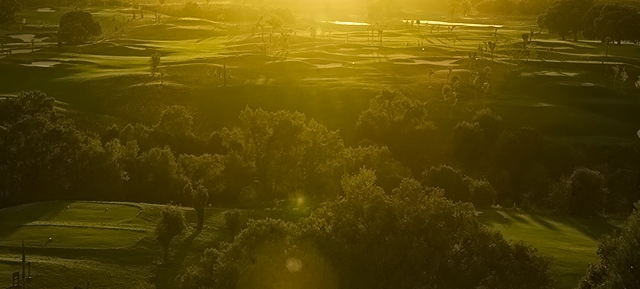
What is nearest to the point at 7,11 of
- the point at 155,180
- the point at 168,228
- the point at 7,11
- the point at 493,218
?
the point at 7,11

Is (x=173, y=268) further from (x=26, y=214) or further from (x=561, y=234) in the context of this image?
(x=561, y=234)

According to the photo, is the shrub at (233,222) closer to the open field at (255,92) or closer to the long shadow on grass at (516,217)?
the open field at (255,92)

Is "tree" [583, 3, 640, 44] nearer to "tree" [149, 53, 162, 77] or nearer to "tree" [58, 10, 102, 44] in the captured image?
"tree" [149, 53, 162, 77]

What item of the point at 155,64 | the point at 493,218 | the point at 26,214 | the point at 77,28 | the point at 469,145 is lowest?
the point at 493,218

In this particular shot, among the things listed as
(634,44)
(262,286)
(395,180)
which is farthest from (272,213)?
(634,44)

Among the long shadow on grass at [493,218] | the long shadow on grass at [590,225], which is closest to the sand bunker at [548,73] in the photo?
the long shadow on grass at [590,225]

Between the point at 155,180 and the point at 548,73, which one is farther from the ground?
the point at 548,73

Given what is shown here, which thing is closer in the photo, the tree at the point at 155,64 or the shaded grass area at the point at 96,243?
the shaded grass area at the point at 96,243
